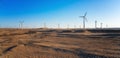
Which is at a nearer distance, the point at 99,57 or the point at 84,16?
the point at 99,57

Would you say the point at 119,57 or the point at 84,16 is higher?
the point at 84,16

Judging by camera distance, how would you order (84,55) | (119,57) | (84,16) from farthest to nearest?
(84,16) < (84,55) < (119,57)

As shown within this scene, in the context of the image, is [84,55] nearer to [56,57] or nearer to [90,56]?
[90,56]

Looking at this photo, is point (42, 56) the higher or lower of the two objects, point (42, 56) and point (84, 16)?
the lower

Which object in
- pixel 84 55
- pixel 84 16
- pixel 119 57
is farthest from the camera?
pixel 84 16

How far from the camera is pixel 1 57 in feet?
46.6

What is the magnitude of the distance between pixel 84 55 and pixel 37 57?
13.9ft

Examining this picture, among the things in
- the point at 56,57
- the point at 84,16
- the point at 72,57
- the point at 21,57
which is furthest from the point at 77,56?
the point at 84,16

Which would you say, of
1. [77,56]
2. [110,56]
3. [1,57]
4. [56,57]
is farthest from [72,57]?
[1,57]

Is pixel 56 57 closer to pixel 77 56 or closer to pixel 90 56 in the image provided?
pixel 77 56

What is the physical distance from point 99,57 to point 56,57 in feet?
12.3

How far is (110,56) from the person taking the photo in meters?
13.7

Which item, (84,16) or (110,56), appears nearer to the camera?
(110,56)

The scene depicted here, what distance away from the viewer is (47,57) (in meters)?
14.0
